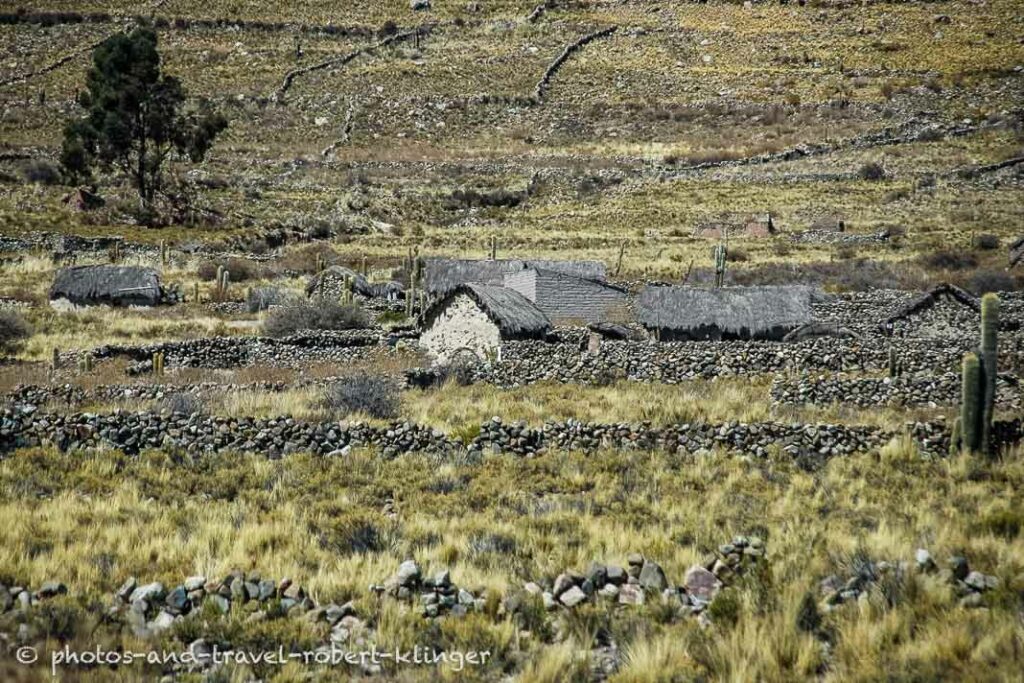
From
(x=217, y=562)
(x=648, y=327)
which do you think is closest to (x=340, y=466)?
(x=217, y=562)

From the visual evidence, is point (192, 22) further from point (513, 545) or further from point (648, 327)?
point (513, 545)

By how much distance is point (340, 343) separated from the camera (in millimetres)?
27156

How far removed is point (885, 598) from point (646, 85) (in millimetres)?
100121

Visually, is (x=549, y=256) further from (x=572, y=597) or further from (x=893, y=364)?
(x=572, y=597)

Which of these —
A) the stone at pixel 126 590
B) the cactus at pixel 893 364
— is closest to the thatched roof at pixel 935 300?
the cactus at pixel 893 364

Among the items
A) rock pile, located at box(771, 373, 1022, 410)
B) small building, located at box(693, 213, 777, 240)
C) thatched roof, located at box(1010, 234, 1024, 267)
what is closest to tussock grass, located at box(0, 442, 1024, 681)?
rock pile, located at box(771, 373, 1022, 410)

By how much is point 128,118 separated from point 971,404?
60165 mm

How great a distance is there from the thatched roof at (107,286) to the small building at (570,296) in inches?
632

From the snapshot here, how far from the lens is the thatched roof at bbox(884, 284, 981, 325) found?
28469 mm

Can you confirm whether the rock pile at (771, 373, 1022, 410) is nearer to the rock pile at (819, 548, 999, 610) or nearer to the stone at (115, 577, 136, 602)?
the rock pile at (819, 548, 999, 610)

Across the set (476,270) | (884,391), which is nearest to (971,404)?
(884,391)

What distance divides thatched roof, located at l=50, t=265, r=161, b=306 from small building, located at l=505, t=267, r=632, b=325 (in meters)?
16.1

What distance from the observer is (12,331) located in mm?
29297

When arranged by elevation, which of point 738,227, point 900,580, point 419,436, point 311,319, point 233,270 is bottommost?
point 311,319
